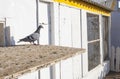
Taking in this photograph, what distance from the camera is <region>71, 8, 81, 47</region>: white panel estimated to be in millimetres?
8477

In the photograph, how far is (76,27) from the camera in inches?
348

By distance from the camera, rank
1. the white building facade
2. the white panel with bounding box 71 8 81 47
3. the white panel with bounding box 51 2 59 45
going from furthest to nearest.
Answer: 1. the white panel with bounding box 71 8 81 47
2. the white panel with bounding box 51 2 59 45
3. the white building facade

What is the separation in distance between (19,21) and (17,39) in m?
0.35

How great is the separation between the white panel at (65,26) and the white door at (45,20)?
0.73 metres

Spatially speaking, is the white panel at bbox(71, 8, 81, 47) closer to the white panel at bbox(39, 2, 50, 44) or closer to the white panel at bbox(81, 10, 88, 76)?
the white panel at bbox(81, 10, 88, 76)

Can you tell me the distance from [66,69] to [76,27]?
66.7 inches

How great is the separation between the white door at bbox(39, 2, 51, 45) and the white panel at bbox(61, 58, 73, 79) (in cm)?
101

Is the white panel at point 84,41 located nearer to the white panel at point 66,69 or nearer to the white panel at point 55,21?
the white panel at point 66,69

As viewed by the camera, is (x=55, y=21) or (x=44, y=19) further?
(x=55, y=21)

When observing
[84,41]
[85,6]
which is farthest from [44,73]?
[85,6]

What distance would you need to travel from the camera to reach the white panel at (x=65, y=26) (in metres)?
7.45

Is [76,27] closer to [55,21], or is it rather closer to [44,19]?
[55,21]

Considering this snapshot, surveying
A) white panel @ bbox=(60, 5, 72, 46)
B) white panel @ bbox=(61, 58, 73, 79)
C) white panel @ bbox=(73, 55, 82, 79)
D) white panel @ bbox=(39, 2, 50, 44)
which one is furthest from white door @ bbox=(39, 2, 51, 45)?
white panel @ bbox=(73, 55, 82, 79)

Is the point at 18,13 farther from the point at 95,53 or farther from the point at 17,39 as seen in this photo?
the point at 95,53
